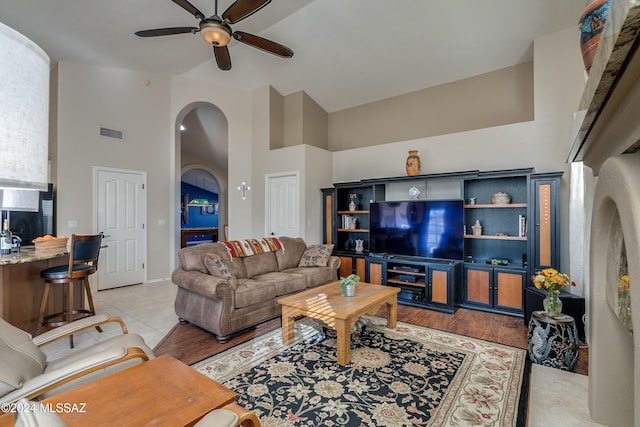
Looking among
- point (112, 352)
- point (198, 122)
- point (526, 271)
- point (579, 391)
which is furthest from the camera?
point (198, 122)

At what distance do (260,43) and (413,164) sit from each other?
277 cm

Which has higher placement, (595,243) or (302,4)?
(302,4)

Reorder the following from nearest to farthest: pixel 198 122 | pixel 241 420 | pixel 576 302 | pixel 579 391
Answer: pixel 241 420 → pixel 579 391 → pixel 576 302 → pixel 198 122

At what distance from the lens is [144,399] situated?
130cm

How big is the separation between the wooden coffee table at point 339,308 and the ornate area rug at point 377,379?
17 centimetres

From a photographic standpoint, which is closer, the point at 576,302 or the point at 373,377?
the point at 373,377

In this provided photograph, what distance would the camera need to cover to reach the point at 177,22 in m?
4.17

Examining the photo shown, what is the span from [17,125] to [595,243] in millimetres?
1335

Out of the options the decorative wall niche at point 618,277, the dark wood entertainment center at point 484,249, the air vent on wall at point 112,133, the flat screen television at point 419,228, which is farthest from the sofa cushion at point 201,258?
the decorative wall niche at point 618,277

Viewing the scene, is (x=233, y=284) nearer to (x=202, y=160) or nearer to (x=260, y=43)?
(x=260, y=43)

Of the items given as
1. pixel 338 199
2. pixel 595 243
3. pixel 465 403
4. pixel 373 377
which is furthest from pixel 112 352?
pixel 338 199

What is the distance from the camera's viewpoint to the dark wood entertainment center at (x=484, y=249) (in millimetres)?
3783

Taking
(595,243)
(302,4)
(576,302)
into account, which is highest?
(302,4)

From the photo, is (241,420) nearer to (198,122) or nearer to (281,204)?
(281,204)
